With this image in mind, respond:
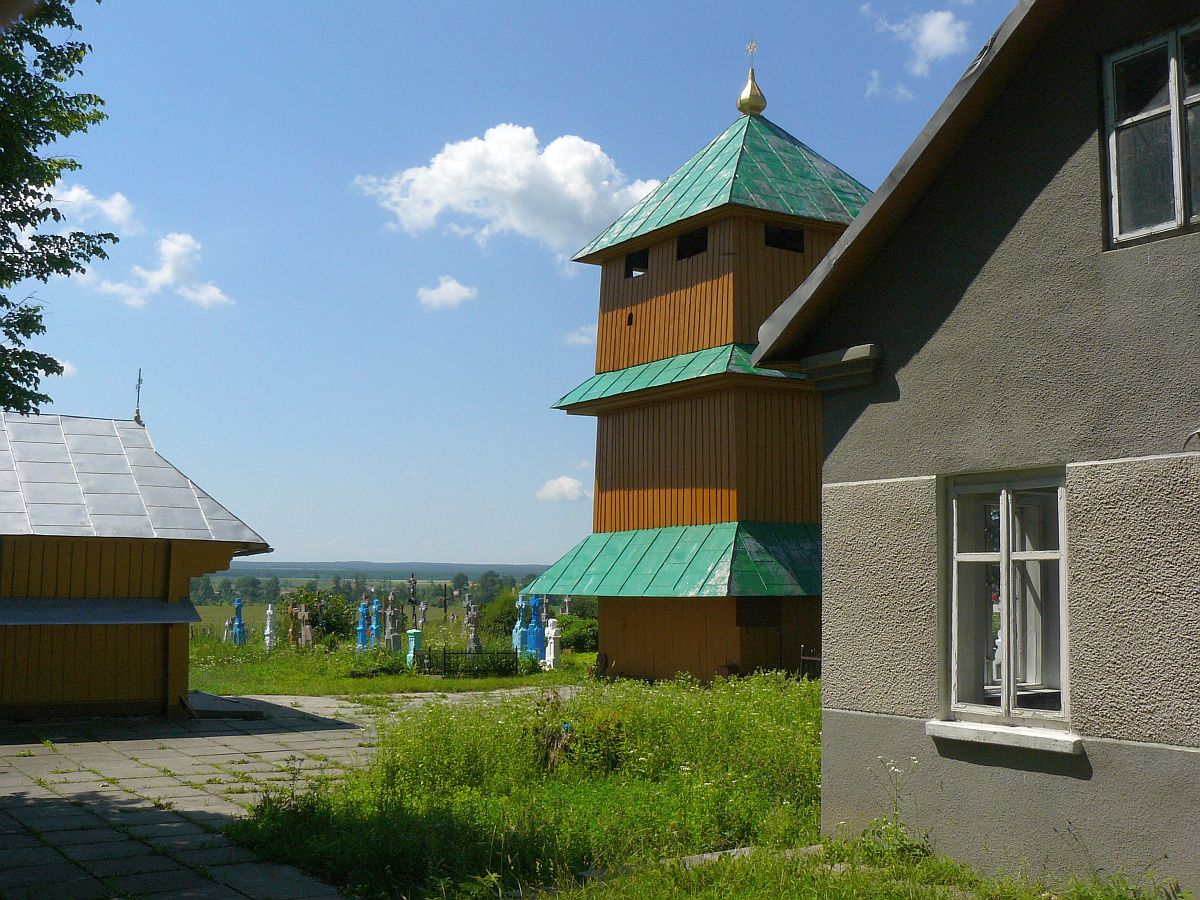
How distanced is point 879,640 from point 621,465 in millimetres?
14858

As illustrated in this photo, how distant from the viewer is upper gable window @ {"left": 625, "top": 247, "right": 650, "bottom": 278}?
918 inches

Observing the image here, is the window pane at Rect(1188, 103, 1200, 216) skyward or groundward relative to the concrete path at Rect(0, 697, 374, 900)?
skyward

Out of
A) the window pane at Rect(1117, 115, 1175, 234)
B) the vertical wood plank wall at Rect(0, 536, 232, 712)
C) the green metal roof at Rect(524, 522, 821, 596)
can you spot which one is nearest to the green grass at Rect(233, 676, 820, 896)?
the window pane at Rect(1117, 115, 1175, 234)

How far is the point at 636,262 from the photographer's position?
23562 millimetres

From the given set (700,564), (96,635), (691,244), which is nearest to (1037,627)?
(700,564)

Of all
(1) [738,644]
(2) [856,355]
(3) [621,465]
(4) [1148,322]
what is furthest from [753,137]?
(4) [1148,322]

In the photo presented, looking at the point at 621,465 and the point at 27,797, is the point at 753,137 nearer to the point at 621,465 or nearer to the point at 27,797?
the point at 621,465

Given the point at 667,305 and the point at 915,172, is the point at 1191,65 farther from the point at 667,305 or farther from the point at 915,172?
the point at 667,305

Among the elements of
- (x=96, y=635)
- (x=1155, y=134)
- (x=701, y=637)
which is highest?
(x=1155, y=134)

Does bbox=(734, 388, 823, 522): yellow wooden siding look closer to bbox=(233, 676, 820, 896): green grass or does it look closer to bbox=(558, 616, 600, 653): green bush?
bbox=(233, 676, 820, 896): green grass

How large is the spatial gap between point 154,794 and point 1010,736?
25.8ft

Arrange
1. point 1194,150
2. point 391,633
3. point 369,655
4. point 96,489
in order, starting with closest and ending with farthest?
point 1194,150 → point 96,489 → point 369,655 → point 391,633

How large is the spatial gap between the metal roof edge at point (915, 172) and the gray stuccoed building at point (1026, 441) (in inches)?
0.9

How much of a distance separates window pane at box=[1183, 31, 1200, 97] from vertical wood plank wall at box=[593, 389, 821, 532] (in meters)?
13.6
